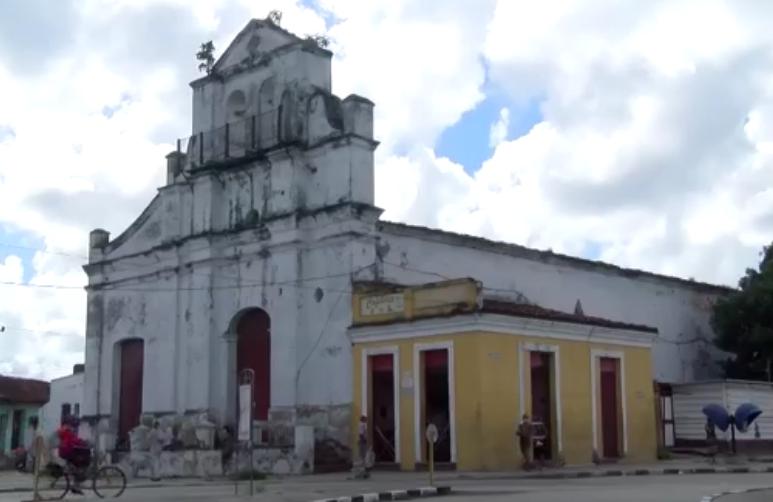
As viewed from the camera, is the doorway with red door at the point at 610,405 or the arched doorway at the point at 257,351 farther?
the arched doorway at the point at 257,351

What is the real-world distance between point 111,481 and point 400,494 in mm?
5457

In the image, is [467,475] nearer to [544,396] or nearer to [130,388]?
[544,396]

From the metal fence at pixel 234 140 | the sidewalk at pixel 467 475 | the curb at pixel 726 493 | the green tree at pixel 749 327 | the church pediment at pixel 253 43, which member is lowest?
the sidewalk at pixel 467 475

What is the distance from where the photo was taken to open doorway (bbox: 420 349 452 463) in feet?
87.8

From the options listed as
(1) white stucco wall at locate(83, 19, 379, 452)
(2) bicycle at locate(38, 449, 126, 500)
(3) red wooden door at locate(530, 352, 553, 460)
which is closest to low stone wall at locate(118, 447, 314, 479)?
(1) white stucco wall at locate(83, 19, 379, 452)

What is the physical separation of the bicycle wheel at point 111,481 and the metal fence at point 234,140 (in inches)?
558

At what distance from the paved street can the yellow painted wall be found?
247 centimetres

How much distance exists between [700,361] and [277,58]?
2191 centimetres

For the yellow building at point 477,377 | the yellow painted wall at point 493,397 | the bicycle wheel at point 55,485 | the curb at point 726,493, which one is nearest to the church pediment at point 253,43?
the yellow building at point 477,377

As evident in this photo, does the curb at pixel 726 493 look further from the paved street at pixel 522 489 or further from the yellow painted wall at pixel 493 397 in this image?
the yellow painted wall at pixel 493 397

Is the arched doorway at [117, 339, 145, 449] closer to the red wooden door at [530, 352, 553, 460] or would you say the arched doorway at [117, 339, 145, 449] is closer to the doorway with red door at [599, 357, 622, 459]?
the red wooden door at [530, 352, 553, 460]

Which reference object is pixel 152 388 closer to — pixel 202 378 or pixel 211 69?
pixel 202 378

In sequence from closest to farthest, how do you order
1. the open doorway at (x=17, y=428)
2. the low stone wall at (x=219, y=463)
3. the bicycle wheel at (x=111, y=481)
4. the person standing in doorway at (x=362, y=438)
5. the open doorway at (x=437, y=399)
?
the bicycle wheel at (x=111, y=481) → the person standing in doorway at (x=362, y=438) → the open doorway at (x=437, y=399) → the low stone wall at (x=219, y=463) → the open doorway at (x=17, y=428)

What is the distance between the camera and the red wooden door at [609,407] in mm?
30281
